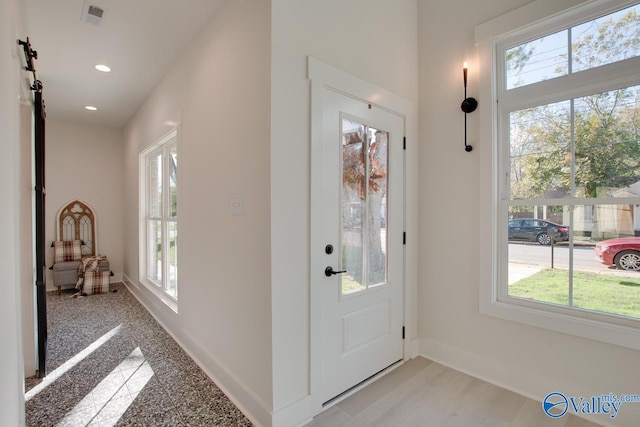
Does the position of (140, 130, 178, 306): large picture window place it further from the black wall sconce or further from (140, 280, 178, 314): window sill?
the black wall sconce

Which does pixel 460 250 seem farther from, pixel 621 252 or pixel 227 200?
pixel 227 200

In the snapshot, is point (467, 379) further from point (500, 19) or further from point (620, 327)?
point (500, 19)

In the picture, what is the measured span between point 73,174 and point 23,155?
11.4 feet

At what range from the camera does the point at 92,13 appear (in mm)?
2365

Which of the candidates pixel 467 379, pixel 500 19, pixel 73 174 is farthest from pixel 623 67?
pixel 73 174

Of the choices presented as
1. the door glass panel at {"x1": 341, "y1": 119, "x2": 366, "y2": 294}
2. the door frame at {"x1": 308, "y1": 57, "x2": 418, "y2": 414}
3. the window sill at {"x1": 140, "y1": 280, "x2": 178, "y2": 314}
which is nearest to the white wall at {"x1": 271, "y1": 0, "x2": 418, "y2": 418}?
the door frame at {"x1": 308, "y1": 57, "x2": 418, "y2": 414}

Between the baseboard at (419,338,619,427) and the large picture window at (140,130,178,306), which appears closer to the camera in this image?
the baseboard at (419,338,619,427)

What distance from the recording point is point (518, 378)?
217 cm

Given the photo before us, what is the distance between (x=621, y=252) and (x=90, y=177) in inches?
271

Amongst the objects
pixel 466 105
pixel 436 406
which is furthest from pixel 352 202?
pixel 436 406

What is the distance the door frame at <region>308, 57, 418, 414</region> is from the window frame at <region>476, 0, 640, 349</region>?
558mm

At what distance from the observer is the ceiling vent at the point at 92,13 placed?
2.30 metres

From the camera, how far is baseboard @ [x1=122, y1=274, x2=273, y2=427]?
183cm

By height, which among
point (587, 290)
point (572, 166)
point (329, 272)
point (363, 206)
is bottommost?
point (587, 290)
